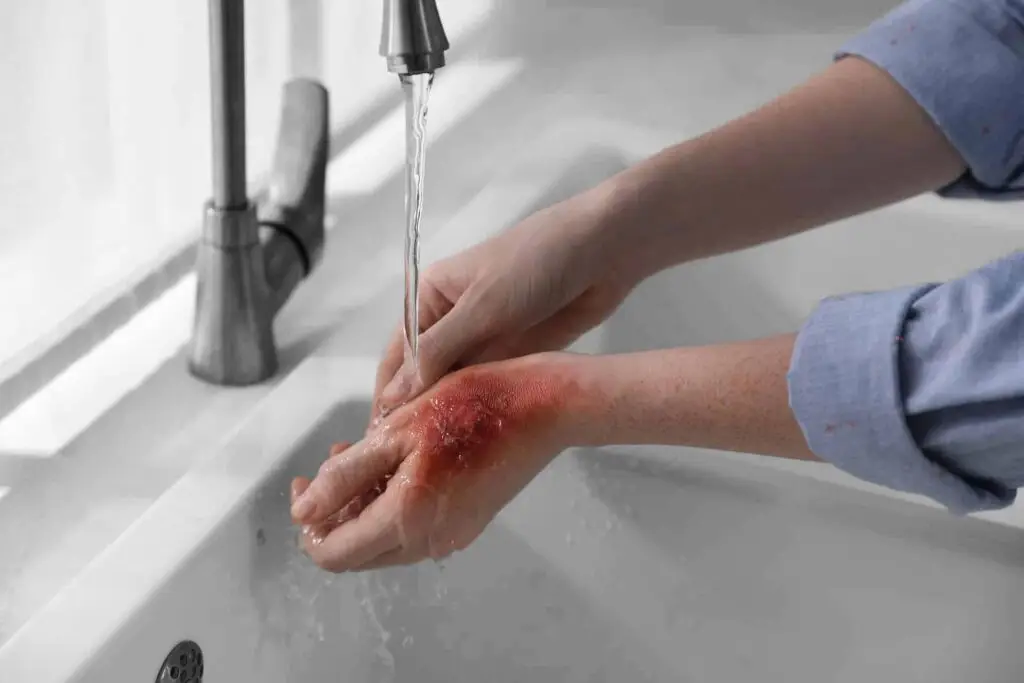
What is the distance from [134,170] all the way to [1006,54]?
1.73 ft

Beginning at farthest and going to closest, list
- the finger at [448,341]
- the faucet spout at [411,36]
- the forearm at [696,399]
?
the finger at [448,341]
the forearm at [696,399]
the faucet spout at [411,36]

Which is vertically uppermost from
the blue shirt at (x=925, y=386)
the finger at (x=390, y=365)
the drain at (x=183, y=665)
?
the blue shirt at (x=925, y=386)

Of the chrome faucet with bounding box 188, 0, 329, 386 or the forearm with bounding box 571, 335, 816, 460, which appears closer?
the forearm with bounding box 571, 335, 816, 460

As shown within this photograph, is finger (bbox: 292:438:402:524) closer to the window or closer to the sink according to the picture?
the sink

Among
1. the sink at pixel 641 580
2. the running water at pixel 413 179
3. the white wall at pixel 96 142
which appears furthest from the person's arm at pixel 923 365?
the white wall at pixel 96 142

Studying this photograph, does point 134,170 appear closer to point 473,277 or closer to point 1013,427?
point 473,277

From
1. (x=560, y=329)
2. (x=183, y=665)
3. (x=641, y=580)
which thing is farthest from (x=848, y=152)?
(x=183, y=665)

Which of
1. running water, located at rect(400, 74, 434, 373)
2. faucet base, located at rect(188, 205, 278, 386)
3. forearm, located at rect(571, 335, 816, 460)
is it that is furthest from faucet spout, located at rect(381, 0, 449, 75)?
faucet base, located at rect(188, 205, 278, 386)

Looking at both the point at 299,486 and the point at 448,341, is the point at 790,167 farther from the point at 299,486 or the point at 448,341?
the point at 299,486

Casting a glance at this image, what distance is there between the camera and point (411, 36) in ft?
1.34

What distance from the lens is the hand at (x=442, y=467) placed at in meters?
0.55

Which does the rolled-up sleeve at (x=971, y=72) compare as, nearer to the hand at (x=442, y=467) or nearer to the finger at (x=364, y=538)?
the hand at (x=442, y=467)

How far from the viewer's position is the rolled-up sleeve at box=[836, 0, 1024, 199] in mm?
618

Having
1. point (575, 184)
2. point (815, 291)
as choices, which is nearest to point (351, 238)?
point (575, 184)
